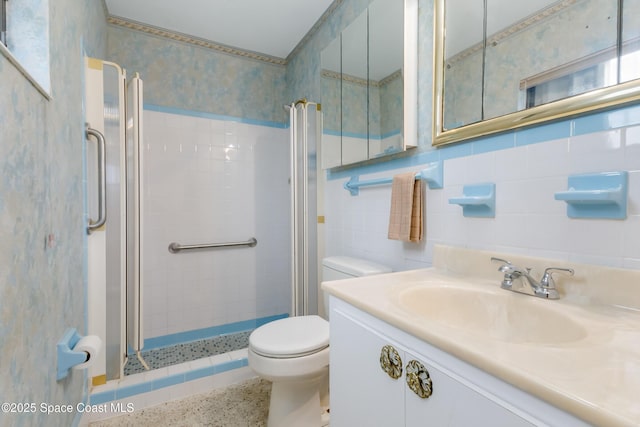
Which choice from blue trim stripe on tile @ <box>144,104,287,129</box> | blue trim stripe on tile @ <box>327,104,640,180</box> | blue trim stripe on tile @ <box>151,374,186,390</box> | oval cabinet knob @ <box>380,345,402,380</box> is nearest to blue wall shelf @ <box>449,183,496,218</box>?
blue trim stripe on tile @ <box>327,104,640,180</box>

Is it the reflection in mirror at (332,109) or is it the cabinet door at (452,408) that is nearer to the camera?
the cabinet door at (452,408)

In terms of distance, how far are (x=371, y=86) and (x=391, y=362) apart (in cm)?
137

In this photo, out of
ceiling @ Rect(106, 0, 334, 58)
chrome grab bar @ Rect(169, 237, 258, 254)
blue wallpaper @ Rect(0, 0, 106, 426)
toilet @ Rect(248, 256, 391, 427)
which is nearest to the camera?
blue wallpaper @ Rect(0, 0, 106, 426)

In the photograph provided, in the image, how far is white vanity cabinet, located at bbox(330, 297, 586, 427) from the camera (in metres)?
0.46

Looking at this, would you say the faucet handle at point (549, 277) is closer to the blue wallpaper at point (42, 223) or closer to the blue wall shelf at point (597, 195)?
the blue wall shelf at point (597, 195)

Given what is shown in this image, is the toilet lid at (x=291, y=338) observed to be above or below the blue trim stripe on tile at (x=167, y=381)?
above

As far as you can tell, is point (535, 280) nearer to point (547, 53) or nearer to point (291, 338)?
point (547, 53)

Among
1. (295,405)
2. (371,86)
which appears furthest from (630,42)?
(295,405)

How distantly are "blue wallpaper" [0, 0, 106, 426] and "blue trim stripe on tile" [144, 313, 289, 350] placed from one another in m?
0.93

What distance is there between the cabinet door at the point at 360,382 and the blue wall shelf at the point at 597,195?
0.61 metres

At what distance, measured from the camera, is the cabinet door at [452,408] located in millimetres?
468

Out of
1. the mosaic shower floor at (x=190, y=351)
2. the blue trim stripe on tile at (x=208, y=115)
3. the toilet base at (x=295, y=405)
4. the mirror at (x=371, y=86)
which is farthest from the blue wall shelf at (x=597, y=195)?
the blue trim stripe on tile at (x=208, y=115)

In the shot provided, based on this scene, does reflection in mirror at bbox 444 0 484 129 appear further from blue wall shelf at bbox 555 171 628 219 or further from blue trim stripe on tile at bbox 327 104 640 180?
blue wall shelf at bbox 555 171 628 219

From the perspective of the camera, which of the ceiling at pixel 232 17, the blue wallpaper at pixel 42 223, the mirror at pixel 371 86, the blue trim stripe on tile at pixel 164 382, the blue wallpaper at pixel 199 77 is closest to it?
the blue wallpaper at pixel 42 223
